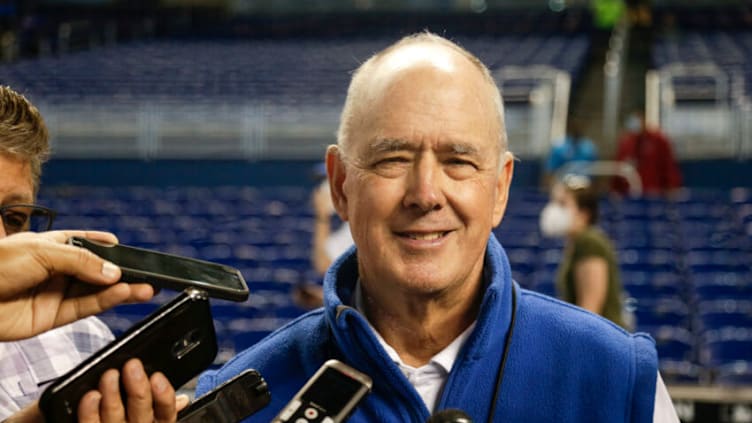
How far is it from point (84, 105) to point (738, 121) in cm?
736

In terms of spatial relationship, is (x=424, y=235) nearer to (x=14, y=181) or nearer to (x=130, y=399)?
(x=130, y=399)

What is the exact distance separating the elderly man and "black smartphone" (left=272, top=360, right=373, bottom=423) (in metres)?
0.21

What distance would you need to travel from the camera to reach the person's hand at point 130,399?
0.98 metres

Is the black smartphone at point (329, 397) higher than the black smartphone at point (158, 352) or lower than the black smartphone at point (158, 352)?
lower

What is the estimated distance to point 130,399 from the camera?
1005mm

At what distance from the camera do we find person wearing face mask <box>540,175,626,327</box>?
3.80 meters

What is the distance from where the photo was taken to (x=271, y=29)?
1831 cm

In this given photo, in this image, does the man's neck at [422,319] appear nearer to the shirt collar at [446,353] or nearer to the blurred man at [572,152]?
the shirt collar at [446,353]

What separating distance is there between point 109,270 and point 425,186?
50 cm

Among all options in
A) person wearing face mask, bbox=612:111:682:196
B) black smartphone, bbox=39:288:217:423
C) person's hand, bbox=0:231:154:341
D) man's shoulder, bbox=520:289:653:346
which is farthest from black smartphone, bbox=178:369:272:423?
person wearing face mask, bbox=612:111:682:196

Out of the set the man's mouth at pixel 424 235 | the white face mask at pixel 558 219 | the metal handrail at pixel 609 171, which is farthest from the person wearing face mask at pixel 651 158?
the man's mouth at pixel 424 235

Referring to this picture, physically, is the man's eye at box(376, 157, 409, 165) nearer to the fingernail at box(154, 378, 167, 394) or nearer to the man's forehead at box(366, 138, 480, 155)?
the man's forehead at box(366, 138, 480, 155)

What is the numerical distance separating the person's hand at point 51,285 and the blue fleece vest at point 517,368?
1.46 ft

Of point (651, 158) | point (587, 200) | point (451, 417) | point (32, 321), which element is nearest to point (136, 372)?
point (32, 321)
